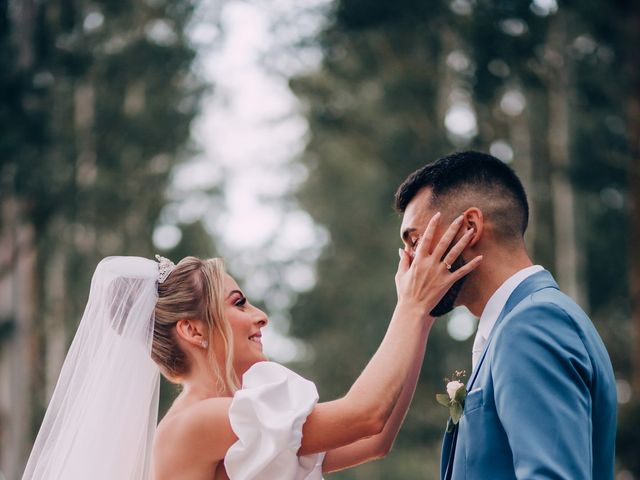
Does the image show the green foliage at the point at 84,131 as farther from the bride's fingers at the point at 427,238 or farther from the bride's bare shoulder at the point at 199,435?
the bride's fingers at the point at 427,238

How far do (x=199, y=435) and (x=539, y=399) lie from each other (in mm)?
1461

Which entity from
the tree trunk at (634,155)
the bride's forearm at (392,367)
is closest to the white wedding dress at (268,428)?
the bride's forearm at (392,367)

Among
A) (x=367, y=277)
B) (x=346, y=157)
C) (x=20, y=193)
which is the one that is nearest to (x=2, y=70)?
(x=20, y=193)

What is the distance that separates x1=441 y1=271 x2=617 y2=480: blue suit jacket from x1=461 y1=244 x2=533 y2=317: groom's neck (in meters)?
0.14

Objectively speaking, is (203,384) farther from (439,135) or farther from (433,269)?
(439,135)

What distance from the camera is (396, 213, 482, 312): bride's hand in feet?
11.5

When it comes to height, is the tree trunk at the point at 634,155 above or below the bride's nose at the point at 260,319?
below

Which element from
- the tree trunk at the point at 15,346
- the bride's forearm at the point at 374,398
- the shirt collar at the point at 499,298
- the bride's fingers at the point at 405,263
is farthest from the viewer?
the tree trunk at the point at 15,346

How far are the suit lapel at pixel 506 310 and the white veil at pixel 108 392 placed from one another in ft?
4.56

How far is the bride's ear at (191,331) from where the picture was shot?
4.15 m

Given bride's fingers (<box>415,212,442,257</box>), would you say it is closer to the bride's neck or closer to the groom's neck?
the groom's neck

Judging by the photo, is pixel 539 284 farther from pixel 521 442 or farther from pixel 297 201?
pixel 297 201

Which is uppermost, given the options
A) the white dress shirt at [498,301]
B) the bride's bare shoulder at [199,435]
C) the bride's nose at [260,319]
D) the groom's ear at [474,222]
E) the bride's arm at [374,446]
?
the groom's ear at [474,222]

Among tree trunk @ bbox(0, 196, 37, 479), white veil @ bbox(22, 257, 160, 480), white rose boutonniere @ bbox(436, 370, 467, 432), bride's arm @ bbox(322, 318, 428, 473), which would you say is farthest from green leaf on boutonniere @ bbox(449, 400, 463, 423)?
tree trunk @ bbox(0, 196, 37, 479)
